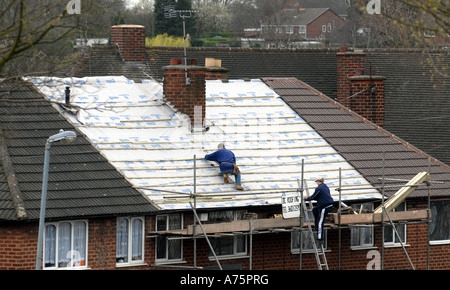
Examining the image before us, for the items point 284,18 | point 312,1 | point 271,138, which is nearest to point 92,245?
point 271,138

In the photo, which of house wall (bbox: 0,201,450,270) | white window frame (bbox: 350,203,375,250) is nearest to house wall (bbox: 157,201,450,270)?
house wall (bbox: 0,201,450,270)

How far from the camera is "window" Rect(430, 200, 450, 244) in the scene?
29.6m

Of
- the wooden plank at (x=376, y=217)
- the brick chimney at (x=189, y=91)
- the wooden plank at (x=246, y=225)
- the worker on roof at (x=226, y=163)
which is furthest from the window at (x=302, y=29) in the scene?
the wooden plank at (x=246, y=225)

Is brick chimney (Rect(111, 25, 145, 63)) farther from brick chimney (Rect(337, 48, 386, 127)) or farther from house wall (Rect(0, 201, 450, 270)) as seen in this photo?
house wall (Rect(0, 201, 450, 270))

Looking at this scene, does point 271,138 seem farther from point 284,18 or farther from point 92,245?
point 284,18

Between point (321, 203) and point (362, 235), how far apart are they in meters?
4.03

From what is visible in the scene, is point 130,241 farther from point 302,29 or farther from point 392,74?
point 302,29

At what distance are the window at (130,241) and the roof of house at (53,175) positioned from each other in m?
0.57

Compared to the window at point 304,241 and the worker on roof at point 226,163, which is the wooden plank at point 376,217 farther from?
the worker on roof at point 226,163

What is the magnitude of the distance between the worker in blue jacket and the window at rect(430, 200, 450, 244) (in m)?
5.44

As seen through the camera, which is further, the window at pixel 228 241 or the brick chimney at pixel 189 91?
the brick chimney at pixel 189 91

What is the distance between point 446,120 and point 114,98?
1726 cm

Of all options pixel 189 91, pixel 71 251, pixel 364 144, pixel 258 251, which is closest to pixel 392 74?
pixel 364 144

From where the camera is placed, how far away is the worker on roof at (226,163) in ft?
87.5
